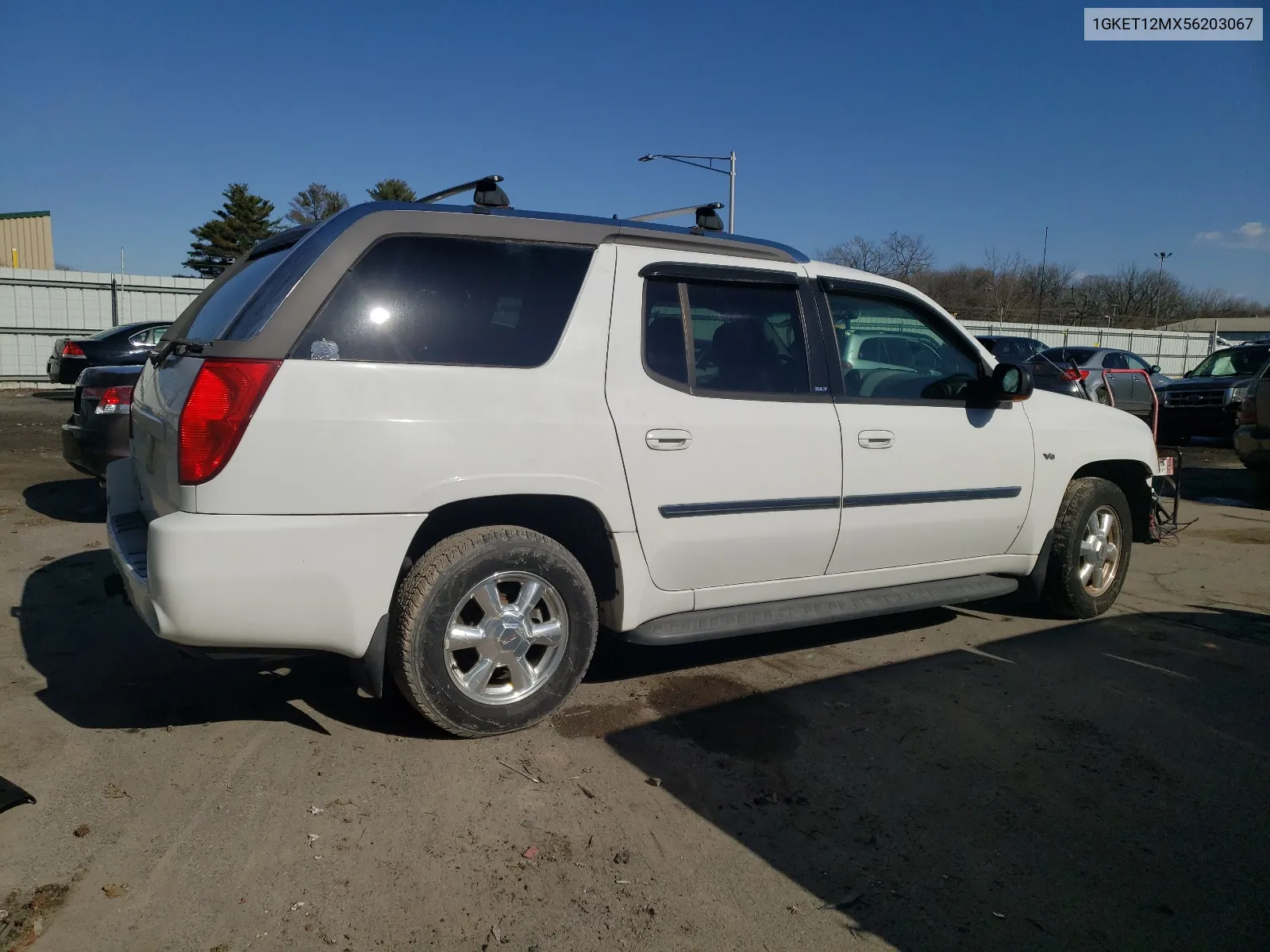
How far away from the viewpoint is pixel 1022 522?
484 cm

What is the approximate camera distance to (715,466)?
3729mm

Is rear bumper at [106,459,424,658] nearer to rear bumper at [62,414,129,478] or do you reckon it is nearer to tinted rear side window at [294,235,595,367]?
tinted rear side window at [294,235,595,367]

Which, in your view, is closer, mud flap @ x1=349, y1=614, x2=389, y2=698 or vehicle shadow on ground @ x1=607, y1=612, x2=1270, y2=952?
vehicle shadow on ground @ x1=607, y1=612, x2=1270, y2=952

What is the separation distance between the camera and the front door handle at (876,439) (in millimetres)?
4145

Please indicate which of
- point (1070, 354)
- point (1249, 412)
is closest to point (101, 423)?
point (1249, 412)

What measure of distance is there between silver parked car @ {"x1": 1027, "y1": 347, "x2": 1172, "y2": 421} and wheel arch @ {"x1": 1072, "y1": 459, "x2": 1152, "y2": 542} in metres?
5.58

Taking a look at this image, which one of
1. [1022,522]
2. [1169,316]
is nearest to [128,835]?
[1022,522]

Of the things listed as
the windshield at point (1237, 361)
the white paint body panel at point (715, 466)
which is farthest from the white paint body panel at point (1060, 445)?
the windshield at point (1237, 361)

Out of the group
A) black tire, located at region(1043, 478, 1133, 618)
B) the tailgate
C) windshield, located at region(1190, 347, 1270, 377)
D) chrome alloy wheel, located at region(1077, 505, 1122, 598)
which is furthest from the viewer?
windshield, located at region(1190, 347, 1270, 377)

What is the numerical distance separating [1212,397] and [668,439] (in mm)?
16306

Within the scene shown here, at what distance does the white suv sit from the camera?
2988mm

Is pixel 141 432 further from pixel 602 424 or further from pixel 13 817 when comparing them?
pixel 602 424

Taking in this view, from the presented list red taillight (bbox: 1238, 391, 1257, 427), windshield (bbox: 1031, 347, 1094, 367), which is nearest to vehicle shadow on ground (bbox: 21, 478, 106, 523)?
red taillight (bbox: 1238, 391, 1257, 427)

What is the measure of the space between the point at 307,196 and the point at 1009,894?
52836 millimetres
